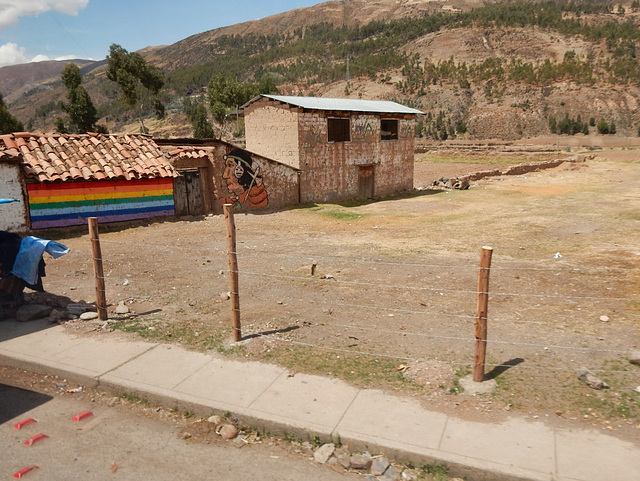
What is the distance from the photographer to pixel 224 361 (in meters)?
6.31

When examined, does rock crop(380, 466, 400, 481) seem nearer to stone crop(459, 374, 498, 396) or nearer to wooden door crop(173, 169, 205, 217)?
stone crop(459, 374, 498, 396)

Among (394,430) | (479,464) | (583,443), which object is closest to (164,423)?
(394,430)

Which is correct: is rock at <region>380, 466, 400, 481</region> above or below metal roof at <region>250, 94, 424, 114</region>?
below

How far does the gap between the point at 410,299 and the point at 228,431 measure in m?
4.87

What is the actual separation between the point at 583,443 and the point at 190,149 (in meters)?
17.1

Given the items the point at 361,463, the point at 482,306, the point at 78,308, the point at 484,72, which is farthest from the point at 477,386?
the point at 484,72

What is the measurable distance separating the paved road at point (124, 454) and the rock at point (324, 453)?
71 mm

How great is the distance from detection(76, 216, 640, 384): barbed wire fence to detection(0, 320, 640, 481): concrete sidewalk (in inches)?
41.0

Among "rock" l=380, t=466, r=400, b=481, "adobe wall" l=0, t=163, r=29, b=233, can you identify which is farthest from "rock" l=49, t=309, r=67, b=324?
"adobe wall" l=0, t=163, r=29, b=233

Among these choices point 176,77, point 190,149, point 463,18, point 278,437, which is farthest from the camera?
point 176,77

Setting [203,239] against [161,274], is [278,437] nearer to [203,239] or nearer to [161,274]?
[161,274]

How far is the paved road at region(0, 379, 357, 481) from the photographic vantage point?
435cm

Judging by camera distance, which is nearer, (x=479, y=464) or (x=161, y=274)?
(x=479, y=464)

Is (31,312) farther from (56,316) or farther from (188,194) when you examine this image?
(188,194)
